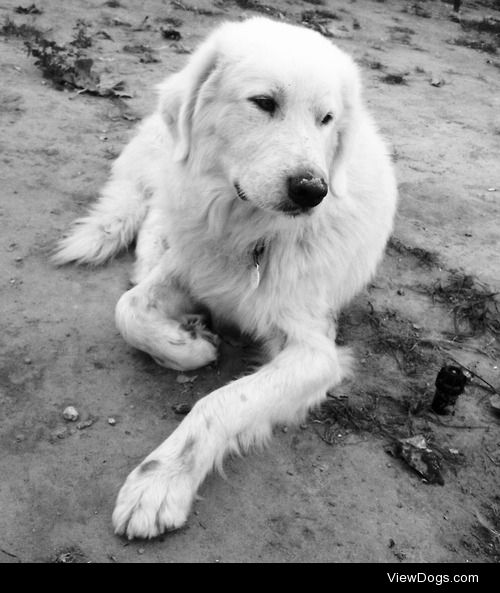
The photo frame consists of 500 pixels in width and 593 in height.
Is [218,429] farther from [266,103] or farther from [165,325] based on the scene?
[266,103]

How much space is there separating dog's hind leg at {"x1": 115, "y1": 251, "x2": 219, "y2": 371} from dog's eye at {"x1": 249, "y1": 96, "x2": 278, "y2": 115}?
0.95 meters

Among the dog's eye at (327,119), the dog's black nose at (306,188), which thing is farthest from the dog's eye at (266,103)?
the dog's black nose at (306,188)

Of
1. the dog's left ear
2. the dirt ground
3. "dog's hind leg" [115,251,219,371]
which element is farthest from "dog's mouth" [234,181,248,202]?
the dirt ground

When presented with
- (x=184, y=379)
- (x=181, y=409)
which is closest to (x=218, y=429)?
(x=181, y=409)

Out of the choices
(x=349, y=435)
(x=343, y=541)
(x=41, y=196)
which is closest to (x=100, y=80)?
(x=41, y=196)

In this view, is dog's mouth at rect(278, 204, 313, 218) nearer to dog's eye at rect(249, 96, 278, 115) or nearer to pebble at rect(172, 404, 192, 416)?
dog's eye at rect(249, 96, 278, 115)

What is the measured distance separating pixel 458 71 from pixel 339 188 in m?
6.51

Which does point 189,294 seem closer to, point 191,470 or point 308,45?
point 191,470

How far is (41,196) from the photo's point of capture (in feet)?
13.2

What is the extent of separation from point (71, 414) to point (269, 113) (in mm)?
1521

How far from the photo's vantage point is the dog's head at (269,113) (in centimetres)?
245

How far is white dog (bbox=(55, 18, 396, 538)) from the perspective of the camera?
241 cm

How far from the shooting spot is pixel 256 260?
292 cm

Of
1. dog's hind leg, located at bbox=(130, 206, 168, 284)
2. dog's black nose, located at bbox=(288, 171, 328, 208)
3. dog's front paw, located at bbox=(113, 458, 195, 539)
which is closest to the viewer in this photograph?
dog's front paw, located at bbox=(113, 458, 195, 539)
